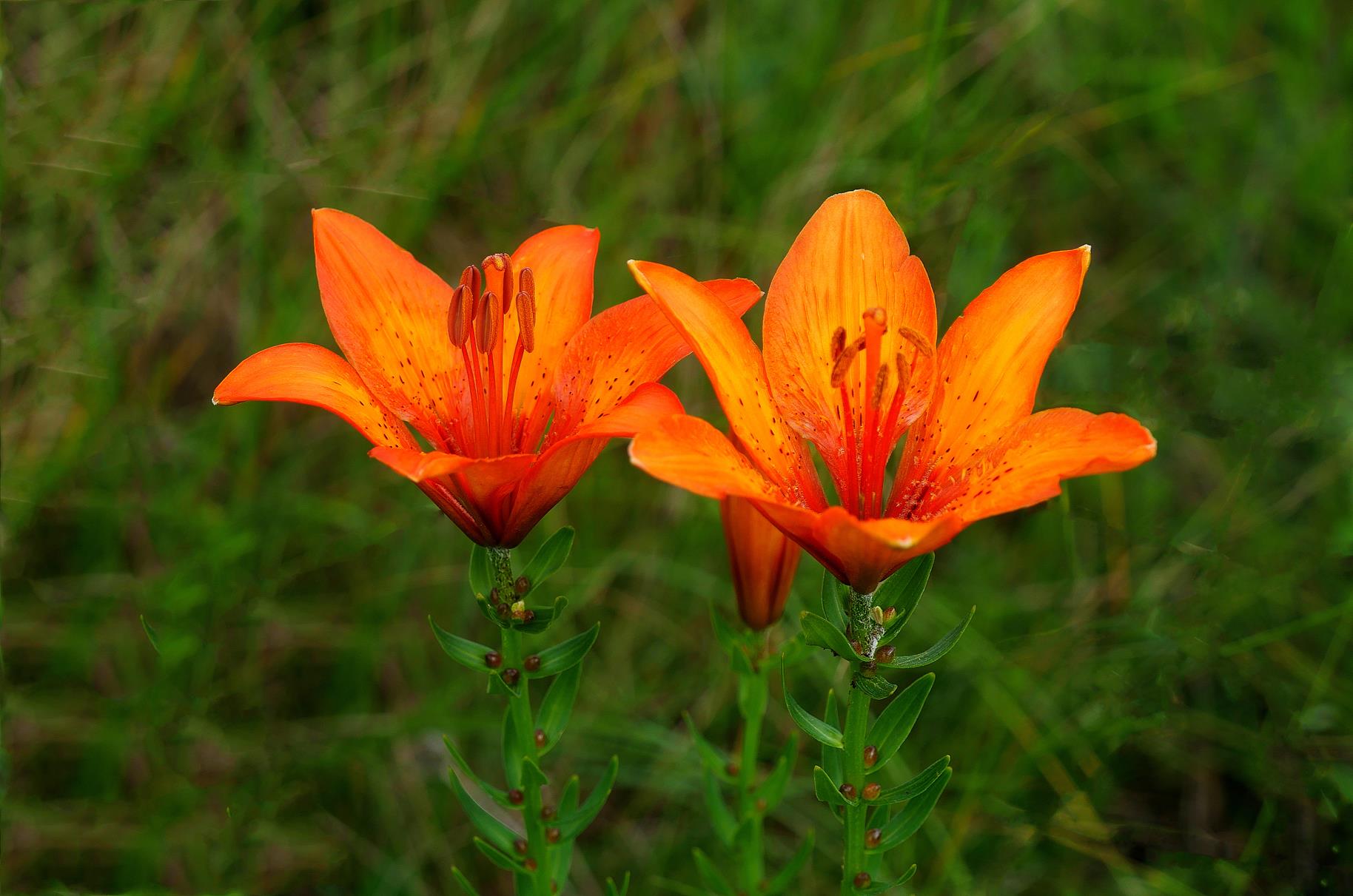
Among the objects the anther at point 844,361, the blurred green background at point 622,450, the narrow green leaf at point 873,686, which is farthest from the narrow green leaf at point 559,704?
the blurred green background at point 622,450

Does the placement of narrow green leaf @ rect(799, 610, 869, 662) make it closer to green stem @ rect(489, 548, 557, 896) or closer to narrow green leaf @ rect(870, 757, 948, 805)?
narrow green leaf @ rect(870, 757, 948, 805)

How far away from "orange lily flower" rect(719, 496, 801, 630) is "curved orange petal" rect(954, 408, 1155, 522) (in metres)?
0.35

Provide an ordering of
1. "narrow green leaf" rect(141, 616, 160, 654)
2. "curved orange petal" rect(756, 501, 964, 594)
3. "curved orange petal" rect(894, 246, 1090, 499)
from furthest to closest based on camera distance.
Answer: "narrow green leaf" rect(141, 616, 160, 654), "curved orange petal" rect(894, 246, 1090, 499), "curved orange petal" rect(756, 501, 964, 594)

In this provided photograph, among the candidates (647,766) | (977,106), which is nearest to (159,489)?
(647,766)

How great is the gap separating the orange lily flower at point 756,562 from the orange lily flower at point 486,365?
0.29 metres

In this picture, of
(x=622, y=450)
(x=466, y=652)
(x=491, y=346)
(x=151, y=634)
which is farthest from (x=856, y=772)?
(x=622, y=450)

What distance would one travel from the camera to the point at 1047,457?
1.67m

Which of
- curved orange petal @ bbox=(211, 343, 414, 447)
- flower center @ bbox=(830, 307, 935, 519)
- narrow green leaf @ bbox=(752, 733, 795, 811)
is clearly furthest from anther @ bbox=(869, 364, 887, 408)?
curved orange petal @ bbox=(211, 343, 414, 447)

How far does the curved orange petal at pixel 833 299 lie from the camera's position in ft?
6.41

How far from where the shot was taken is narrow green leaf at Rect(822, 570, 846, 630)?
1.77 meters

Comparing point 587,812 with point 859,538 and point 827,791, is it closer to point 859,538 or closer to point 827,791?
point 827,791

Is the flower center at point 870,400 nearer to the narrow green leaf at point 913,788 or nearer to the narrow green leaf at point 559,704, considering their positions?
the narrow green leaf at point 913,788

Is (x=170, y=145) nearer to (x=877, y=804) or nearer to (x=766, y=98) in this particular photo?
(x=766, y=98)

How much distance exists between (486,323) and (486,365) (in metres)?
0.16
